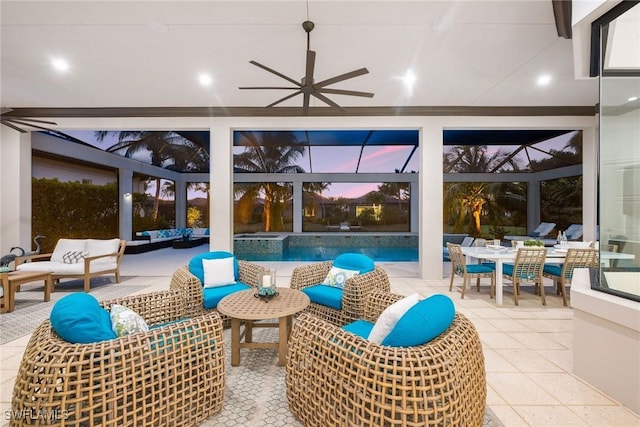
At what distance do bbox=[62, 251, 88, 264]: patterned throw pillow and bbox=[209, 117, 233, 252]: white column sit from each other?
2.15 metres

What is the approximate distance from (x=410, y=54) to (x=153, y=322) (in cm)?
424

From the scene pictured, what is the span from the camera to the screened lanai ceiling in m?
8.36

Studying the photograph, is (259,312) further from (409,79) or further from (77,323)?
(409,79)

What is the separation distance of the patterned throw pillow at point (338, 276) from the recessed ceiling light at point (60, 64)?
15.5 ft

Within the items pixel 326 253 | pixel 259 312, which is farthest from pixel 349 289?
pixel 326 253

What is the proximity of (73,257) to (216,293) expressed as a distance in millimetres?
3723

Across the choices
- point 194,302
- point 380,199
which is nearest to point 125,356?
point 194,302

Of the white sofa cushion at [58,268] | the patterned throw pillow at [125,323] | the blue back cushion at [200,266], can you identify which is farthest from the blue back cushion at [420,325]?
the white sofa cushion at [58,268]

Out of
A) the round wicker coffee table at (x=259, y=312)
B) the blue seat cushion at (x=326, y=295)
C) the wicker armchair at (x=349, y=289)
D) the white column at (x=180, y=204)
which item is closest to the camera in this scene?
the round wicker coffee table at (x=259, y=312)

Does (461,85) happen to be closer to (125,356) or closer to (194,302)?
(194,302)

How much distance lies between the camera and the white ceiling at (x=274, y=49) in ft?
9.87

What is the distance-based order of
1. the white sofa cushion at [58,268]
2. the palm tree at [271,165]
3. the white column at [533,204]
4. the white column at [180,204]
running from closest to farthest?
the white sofa cushion at [58,268], the palm tree at [271,165], the white column at [533,204], the white column at [180,204]

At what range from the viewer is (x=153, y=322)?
2.33m

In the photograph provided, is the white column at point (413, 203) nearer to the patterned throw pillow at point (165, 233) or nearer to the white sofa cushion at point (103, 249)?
the patterned throw pillow at point (165, 233)
